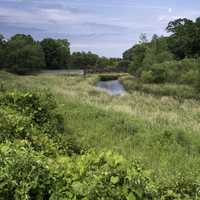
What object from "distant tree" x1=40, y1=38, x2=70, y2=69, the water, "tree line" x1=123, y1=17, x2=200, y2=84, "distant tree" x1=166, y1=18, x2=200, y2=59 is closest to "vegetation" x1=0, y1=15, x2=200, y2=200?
the water

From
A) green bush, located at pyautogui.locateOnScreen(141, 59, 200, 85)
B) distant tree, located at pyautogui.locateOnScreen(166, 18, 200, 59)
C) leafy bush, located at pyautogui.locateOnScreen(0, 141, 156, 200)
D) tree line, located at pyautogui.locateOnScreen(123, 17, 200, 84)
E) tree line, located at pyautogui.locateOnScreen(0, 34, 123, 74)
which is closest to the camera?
leafy bush, located at pyautogui.locateOnScreen(0, 141, 156, 200)

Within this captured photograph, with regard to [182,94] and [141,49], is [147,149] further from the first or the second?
[141,49]

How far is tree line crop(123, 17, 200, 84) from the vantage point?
1955 inches

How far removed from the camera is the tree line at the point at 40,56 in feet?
214

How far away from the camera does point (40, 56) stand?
70938 millimetres

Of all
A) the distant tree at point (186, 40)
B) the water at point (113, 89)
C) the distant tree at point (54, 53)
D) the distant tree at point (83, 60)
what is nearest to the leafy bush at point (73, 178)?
the water at point (113, 89)

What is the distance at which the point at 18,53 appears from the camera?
65.1 m

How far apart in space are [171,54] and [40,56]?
20152mm

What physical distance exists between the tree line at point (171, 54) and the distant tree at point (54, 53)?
1522cm

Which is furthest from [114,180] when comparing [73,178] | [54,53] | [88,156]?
[54,53]

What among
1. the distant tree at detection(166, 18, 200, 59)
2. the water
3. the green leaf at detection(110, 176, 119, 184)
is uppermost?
the distant tree at detection(166, 18, 200, 59)

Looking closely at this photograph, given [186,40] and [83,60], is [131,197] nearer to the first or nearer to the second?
[186,40]

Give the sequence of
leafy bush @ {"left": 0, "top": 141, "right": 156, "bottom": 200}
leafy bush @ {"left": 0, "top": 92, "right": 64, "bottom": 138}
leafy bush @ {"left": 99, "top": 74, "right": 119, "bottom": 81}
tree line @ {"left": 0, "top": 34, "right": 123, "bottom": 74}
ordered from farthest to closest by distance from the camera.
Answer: leafy bush @ {"left": 99, "top": 74, "right": 119, "bottom": 81}
tree line @ {"left": 0, "top": 34, "right": 123, "bottom": 74}
leafy bush @ {"left": 0, "top": 92, "right": 64, "bottom": 138}
leafy bush @ {"left": 0, "top": 141, "right": 156, "bottom": 200}

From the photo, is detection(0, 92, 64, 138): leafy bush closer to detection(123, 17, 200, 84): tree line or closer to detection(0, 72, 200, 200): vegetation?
detection(0, 72, 200, 200): vegetation
